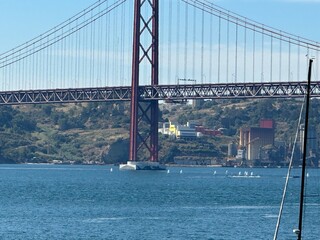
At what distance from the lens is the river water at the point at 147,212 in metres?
52.5

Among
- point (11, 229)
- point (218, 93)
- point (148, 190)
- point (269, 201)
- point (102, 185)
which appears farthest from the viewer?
point (218, 93)

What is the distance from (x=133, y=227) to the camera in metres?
55.2

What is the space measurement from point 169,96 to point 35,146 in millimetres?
84978

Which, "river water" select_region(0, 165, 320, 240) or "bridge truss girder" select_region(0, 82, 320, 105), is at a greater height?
"bridge truss girder" select_region(0, 82, 320, 105)

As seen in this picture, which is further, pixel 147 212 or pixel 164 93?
pixel 164 93

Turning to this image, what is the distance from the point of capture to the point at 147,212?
6481 cm

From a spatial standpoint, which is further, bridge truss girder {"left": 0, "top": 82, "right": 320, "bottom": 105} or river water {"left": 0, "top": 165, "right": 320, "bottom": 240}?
bridge truss girder {"left": 0, "top": 82, "right": 320, "bottom": 105}

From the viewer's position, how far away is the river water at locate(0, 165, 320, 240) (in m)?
52.5

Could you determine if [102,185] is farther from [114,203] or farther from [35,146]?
[35,146]

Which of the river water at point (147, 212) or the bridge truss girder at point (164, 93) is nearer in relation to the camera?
the river water at point (147, 212)

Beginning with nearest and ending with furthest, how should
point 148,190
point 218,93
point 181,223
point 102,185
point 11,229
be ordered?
point 11,229, point 181,223, point 148,190, point 102,185, point 218,93

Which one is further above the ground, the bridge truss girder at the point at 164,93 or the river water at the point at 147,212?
the bridge truss girder at the point at 164,93

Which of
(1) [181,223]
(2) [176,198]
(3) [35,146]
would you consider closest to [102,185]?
(2) [176,198]

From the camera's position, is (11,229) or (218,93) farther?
(218,93)
